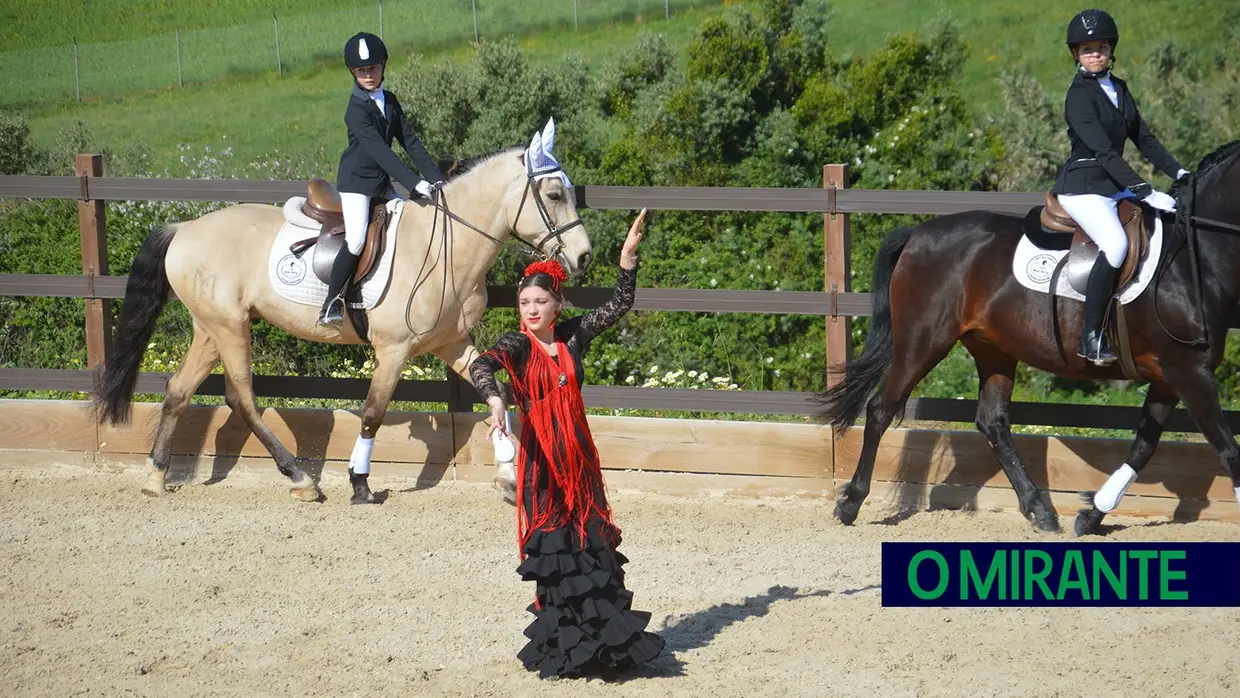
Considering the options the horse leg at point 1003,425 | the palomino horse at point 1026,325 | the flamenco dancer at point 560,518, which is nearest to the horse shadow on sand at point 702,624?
the flamenco dancer at point 560,518

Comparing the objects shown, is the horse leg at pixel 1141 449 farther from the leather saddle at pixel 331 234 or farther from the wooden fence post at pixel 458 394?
the leather saddle at pixel 331 234

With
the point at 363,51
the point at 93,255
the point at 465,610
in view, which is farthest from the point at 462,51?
the point at 465,610

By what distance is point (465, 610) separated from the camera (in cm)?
589

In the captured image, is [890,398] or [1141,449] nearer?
[1141,449]

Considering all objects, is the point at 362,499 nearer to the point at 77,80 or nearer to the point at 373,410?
the point at 373,410

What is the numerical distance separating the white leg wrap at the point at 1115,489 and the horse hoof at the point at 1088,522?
11 centimetres

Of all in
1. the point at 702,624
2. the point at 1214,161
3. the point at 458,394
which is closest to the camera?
the point at 702,624

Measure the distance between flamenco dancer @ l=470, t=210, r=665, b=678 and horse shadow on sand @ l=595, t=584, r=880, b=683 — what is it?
142 millimetres

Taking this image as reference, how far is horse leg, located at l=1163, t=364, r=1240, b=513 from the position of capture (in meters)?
6.27

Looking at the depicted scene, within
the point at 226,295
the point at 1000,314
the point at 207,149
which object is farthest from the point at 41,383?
the point at 207,149

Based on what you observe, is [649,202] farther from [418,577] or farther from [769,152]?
[769,152]

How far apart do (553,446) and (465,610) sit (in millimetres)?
1381

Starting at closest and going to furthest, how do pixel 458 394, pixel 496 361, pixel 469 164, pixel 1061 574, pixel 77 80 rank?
pixel 496 361
pixel 1061 574
pixel 469 164
pixel 458 394
pixel 77 80

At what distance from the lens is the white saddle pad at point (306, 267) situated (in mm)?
7445
